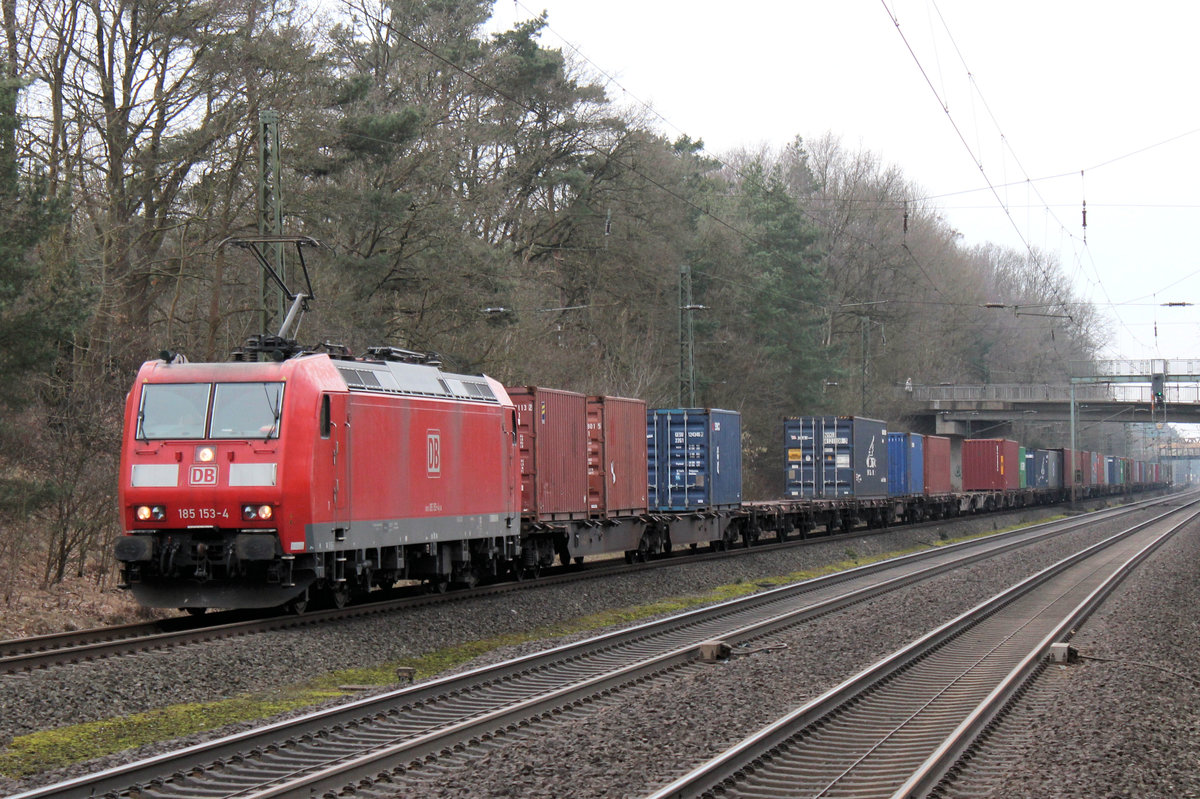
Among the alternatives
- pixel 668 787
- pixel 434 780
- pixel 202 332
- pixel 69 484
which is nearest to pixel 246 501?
pixel 69 484

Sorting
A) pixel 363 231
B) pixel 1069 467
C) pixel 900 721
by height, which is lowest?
pixel 900 721

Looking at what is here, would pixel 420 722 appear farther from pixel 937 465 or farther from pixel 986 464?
pixel 986 464

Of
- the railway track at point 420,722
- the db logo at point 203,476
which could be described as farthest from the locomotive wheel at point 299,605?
the railway track at point 420,722

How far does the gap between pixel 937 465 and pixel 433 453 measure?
34.2m

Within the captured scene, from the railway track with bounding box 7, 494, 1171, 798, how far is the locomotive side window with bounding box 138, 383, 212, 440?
4982 millimetres

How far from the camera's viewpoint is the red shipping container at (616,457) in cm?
2216

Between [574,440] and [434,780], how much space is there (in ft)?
46.8

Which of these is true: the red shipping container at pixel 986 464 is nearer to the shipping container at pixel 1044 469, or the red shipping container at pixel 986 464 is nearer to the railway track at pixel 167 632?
the shipping container at pixel 1044 469

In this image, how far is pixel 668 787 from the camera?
22.7ft

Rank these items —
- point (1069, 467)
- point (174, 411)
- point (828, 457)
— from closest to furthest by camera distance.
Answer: point (174, 411) → point (828, 457) → point (1069, 467)

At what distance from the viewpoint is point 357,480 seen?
14.4 metres

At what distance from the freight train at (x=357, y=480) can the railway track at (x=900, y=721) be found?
652cm

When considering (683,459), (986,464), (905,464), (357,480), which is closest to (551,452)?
(357,480)

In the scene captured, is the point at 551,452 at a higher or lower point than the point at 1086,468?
higher
